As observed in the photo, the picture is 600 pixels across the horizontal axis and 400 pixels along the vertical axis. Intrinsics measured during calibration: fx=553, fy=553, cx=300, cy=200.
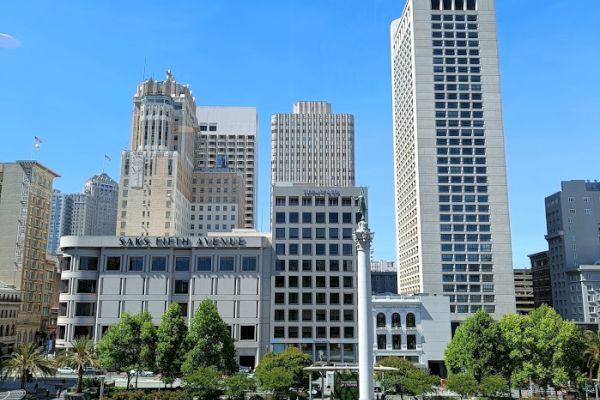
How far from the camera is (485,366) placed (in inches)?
2980

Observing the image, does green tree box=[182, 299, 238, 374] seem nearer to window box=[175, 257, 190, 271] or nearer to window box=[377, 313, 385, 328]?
window box=[175, 257, 190, 271]

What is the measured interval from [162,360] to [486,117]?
107 metres

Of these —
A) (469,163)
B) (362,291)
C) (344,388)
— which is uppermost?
(469,163)

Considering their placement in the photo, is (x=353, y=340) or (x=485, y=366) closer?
(x=485, y=366)

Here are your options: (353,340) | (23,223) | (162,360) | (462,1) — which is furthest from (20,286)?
(462,1)

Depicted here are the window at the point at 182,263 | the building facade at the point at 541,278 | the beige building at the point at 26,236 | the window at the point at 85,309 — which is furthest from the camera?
the building facade at the point at 541,278

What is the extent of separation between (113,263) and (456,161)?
A: 289ft

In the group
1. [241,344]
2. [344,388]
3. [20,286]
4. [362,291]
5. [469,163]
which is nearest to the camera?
[362,291]

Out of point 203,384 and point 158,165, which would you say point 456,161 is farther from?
point 203,384

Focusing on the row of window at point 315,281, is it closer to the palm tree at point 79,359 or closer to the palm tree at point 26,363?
the palm tree at point 79,359

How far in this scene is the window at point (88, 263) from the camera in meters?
102

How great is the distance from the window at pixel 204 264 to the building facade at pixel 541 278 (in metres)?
125

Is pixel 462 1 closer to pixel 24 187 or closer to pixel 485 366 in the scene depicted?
pixel 485 366

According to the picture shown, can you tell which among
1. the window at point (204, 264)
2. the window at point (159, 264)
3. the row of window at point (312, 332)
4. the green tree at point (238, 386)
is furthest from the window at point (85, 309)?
the green tree at point (238, 386)
